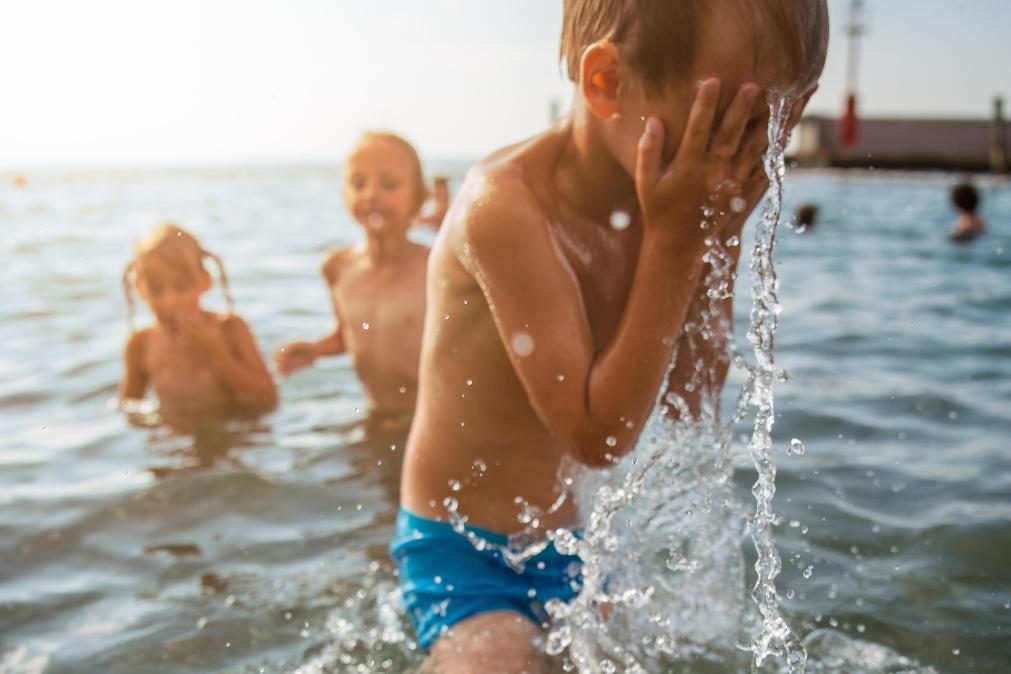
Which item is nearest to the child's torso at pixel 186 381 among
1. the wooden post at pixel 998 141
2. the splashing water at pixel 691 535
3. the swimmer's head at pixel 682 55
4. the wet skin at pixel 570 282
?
the splashing water at pixel 691 535

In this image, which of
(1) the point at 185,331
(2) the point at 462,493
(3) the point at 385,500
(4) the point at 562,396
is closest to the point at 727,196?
(4) the point at 562,396

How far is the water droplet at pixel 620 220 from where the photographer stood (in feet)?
6.44

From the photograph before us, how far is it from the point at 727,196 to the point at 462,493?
825 millimetres

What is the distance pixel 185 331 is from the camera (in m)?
4.53

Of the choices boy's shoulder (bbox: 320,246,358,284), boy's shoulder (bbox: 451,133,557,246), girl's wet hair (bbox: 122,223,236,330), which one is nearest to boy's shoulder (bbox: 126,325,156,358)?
girl's wet hair (bbox: 122,223,236,330)

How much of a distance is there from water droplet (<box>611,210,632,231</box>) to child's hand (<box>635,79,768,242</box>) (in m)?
0.22

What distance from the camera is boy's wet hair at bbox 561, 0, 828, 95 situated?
1.57 meters

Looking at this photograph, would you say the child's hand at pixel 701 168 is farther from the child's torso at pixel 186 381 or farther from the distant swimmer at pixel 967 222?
the distant swimmer at pixel 967 222

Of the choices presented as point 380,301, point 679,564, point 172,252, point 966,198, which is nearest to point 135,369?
point 172,252

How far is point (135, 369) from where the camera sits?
468cm

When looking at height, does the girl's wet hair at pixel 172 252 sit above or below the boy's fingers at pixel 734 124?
below

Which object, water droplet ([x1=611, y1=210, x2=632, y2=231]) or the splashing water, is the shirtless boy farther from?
water droplet ([x1=611, y1=210, x2=632, y2=231])

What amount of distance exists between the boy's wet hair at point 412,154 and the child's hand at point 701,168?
2817 millimetres

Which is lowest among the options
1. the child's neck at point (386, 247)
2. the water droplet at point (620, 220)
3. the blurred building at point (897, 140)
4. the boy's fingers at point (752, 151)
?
the blurred building at point (897, 140)
